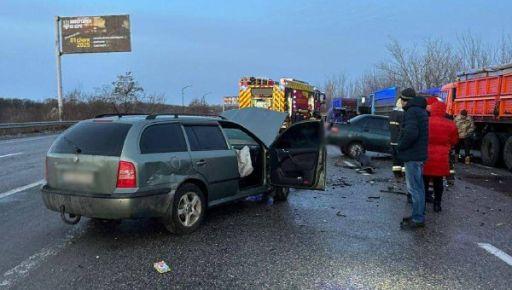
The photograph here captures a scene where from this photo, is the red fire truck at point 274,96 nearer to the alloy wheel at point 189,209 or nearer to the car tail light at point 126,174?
the alloy wheel at point 189,209

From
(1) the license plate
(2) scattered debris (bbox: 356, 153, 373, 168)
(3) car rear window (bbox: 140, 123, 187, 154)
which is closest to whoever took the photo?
(1) the license plate

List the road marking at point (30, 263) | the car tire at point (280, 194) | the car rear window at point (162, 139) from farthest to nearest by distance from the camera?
the car tire at point (280, 194) → the car rear window at point (162, 139) → the road marking at point (30, 263)

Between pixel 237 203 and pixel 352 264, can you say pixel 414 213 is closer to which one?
pixel 352 264

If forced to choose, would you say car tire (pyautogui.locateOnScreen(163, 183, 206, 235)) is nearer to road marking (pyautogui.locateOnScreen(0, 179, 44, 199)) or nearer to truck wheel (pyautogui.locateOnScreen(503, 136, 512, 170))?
road marking (pyautogui.locateOnScreen(0, 179, 44, 199))

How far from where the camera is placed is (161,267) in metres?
4.93

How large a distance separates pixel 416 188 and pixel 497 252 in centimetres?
142

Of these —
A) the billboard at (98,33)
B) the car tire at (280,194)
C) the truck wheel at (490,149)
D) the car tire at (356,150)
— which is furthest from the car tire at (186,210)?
the billboard at (98,33)

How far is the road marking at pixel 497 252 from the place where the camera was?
533cm

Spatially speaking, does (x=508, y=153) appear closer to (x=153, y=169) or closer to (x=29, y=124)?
(x=153, y=169)

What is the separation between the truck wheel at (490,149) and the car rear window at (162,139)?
1072cm

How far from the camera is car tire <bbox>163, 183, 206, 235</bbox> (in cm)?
598

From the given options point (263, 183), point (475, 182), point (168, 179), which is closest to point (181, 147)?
point (168, 179)

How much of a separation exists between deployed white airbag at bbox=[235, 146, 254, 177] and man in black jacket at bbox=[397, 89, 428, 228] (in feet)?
6.91

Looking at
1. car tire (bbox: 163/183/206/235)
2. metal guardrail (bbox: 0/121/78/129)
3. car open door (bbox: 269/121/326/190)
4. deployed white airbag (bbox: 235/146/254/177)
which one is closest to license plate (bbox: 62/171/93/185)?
car tire (bbox: 163/183/206/235)
